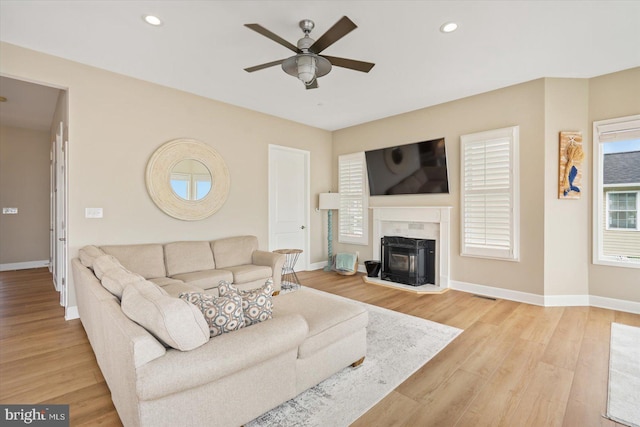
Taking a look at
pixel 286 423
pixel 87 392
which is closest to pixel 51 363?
pixel 87 392

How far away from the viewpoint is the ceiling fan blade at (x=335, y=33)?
2094mm

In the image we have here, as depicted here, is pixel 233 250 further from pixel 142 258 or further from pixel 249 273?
pixel 142 258

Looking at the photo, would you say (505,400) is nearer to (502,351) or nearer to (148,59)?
(502,351)

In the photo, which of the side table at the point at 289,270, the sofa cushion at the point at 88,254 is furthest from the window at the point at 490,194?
the sofa cushion at the point at 88,254

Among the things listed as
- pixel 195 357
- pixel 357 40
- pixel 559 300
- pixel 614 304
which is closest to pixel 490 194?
pixel 559 300

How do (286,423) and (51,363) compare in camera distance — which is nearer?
(286,423)

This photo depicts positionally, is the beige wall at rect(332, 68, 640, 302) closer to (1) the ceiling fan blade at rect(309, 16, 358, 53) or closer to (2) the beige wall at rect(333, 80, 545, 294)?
(2) the beige wall at rect(333, 80, 545, 294)

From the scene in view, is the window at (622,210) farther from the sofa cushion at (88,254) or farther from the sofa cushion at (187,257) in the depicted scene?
the sofa cushion at (88,254)

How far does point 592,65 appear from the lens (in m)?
3.59

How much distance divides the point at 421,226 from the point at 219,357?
433 centimetres

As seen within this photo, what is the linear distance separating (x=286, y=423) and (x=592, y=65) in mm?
4968

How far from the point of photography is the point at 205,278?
12.4 ft

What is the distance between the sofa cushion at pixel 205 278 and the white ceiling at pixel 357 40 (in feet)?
8.47

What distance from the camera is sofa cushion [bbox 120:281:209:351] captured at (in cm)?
144
